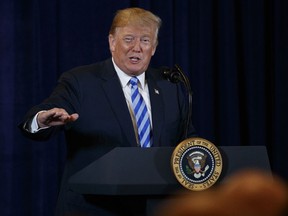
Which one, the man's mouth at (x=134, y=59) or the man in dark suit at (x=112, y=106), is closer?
the man in dark suit at (x=112, y=106)

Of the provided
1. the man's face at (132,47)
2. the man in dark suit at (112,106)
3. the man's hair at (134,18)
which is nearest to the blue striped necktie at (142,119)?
the man in dark suit at (112,106)

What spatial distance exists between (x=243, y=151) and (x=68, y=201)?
23.5 inches

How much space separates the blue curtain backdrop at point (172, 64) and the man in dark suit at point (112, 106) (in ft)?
3.60

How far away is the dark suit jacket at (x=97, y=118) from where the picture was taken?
6.10 ft

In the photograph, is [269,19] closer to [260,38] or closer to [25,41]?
[260,38]

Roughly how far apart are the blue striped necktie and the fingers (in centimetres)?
40

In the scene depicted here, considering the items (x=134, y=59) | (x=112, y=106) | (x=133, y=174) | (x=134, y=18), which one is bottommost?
(x=133, y=174)

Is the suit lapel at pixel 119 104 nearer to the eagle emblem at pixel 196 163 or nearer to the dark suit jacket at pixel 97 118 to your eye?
the dark suit jacket at pixel 97 118

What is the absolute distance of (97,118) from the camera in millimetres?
1893

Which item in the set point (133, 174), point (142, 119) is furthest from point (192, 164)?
point (142, 119)

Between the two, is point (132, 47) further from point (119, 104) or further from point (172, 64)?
point (172, 64)

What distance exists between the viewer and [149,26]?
6.98 feet

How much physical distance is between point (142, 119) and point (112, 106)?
11 centimetres

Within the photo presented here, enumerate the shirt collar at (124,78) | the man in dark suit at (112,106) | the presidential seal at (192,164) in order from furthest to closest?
the shirt collar at (124,78) < the man in dark suit at (112,106) < the presidential seal at (192,164)
